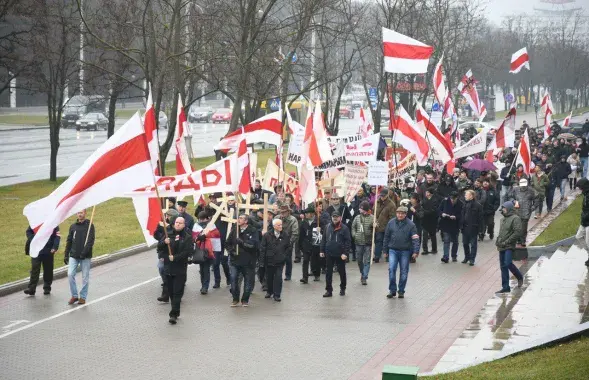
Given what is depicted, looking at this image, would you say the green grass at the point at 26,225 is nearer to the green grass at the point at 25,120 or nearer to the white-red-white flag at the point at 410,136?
the white-red-white flag at the point at 410,136

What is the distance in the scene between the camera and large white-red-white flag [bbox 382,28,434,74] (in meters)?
23.2

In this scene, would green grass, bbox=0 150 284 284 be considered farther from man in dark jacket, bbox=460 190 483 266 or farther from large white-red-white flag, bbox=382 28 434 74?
man in dark jacket, bbox=460 190 483 266

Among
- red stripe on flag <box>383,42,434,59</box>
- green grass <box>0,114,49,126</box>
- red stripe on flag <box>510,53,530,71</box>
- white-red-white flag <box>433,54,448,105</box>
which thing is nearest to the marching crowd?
red stripe on flag <box>383,42,434,59</box>

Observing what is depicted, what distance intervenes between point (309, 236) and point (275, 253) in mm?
2440

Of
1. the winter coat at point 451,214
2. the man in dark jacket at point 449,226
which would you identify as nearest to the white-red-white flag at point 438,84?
the winter coat at point 451,214

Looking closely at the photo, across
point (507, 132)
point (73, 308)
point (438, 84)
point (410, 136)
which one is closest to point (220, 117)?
point (438, 84)

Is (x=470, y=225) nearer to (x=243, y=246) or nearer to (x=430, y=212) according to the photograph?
(x=430, y=212)

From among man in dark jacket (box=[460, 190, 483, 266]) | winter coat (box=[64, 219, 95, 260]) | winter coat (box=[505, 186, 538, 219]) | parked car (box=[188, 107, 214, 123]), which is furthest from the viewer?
parked car (box=[188, 107, 214, 123])

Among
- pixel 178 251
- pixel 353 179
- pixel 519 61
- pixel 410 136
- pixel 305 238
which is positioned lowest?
pixel 305 238

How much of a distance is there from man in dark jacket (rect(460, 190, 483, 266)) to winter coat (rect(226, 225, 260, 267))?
19.4ft

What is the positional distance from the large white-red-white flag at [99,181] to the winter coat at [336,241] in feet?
15.3

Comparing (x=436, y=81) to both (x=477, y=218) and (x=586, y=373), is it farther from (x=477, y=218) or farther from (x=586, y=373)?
(x=586, y=373)

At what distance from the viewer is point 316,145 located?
21.5 m

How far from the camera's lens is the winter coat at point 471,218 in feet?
68.5
